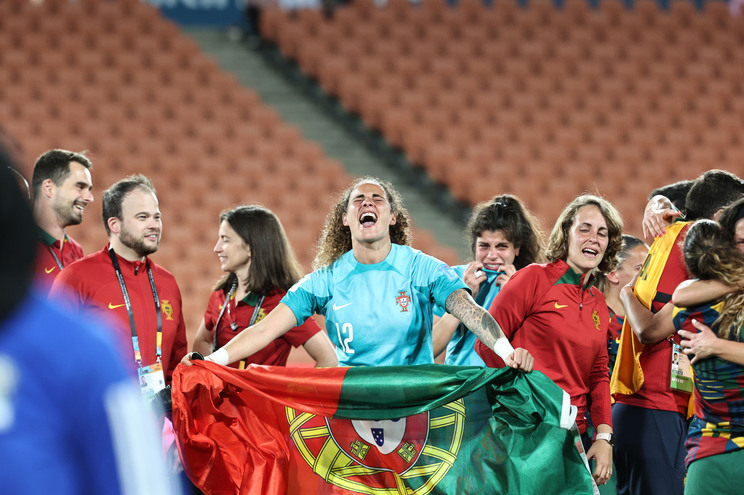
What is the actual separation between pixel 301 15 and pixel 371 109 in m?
2.24

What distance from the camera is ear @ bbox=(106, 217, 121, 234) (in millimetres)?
3848

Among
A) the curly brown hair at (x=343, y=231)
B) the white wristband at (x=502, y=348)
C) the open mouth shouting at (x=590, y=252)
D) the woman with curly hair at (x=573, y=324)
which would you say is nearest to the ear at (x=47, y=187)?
the curly brown hair at (x=343, y=231)

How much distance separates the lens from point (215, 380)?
321cm

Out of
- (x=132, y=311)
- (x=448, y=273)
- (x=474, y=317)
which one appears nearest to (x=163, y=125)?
(x=132, y=311)

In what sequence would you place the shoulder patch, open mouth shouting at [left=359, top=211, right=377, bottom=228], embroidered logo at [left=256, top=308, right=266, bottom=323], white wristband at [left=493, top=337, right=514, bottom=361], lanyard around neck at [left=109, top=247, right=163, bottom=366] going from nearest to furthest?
white wristband at [left=493, top=337, right=514, bottom=361]
the shoulder patch
open mouth shouting at [left=359, top=211, right=377, bottom=228]
lanyard around neck at [left=109, top=247, right=163, bottom=366]
embroidered logo at [left=256, top=308, right=266, bottom=323]

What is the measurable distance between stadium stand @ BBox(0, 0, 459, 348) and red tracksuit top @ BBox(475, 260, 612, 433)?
5.40 meters

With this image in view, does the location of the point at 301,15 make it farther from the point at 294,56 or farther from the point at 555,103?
the point at 555,103

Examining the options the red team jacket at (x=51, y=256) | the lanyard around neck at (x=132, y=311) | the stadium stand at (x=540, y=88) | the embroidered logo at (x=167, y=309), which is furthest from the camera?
the stadium stand at (x=540, y=88)

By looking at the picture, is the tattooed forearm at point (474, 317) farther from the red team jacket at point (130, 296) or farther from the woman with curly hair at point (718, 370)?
the red team jacket at point (130, 296)

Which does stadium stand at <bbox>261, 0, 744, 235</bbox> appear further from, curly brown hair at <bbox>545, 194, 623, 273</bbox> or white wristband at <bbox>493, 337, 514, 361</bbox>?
white wristband at <bbox>493, 337, 514, 361</bbox>

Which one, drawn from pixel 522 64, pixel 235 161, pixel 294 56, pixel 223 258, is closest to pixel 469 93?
pixel 522 64

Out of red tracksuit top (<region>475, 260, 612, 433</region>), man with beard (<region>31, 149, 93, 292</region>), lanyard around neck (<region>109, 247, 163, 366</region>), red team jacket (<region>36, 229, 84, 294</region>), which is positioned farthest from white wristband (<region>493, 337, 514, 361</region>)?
man with beard (<region>31, 149, 93, 292</region>)

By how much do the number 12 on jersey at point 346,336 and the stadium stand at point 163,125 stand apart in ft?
16.8

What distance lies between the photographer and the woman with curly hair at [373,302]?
10.8 ft
